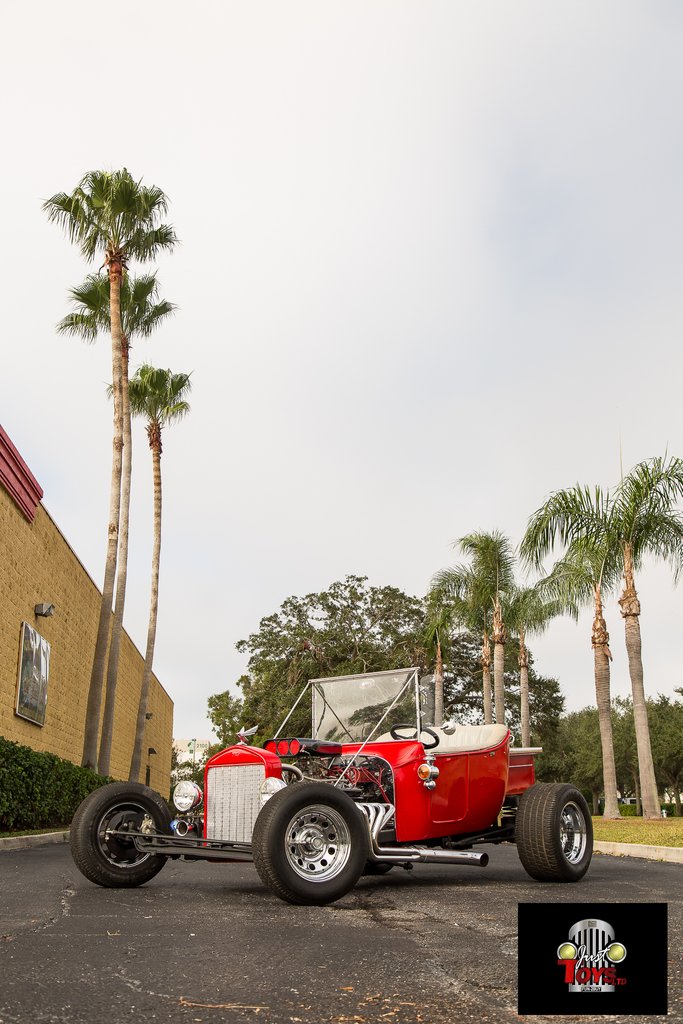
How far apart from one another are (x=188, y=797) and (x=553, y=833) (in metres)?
3.11

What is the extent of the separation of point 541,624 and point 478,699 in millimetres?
19596

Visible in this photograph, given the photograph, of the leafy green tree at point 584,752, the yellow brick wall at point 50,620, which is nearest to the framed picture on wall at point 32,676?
the yellow brick wall at point 50,620

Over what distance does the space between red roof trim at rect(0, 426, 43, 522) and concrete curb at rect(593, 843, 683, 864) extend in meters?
11.6

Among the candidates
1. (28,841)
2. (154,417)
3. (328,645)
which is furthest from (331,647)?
(28,841)

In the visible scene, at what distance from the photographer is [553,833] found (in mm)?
8688

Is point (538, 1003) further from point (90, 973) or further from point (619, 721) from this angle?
point (619, 721)

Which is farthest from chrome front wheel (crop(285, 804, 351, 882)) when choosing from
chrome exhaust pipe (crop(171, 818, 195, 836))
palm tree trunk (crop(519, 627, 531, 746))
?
palm tree trunk (crop(519, 627, 531, 746))

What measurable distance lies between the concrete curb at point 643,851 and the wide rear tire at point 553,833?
14.4 ft

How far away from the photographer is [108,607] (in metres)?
25.3

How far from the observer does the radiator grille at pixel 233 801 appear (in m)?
7.95

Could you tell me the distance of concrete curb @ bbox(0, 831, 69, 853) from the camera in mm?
13711

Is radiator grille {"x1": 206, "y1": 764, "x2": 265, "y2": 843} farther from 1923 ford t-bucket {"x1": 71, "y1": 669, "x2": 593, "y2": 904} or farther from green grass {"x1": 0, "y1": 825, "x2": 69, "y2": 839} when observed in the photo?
green grass {"x1": 0, "y1": 825, "x2": 69, "y2": 839}

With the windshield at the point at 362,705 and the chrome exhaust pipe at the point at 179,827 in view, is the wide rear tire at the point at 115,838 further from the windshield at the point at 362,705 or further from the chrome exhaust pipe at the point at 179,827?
the windshield at the point at 362,705

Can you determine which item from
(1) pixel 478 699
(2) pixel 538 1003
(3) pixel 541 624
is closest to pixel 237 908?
(2) pixel 538 1003
